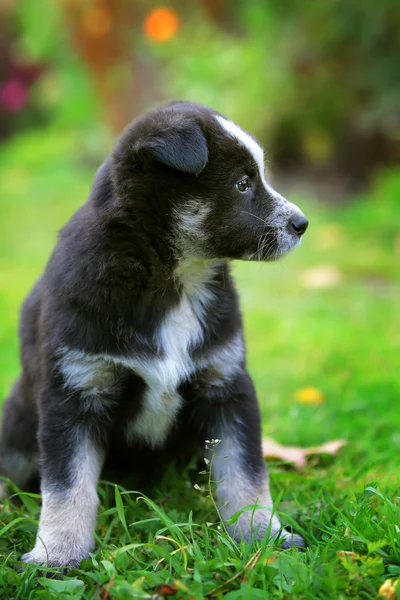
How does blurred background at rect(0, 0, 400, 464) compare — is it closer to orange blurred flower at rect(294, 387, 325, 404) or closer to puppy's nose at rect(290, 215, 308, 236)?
orange blurred flower at rect(294, 387, 325, 404)

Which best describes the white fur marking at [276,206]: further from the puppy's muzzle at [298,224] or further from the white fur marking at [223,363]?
the white fur marking at [223,363]

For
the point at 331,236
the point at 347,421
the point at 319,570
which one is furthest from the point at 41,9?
the point at 319,570

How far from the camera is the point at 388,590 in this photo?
2.25 m

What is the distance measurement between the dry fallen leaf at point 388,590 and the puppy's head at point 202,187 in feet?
4.41

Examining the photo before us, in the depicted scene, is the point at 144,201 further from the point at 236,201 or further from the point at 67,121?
the point at 67,121

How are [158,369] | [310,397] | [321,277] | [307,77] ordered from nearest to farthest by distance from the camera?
1. [158,369]
2. [310,397]
3. [321,277]
4. [307,77]

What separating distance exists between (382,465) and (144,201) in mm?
1804

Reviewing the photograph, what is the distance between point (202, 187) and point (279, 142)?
7670 mm

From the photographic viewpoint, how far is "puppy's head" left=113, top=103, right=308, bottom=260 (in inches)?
108

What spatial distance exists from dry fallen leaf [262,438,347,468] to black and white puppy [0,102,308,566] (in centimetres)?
67

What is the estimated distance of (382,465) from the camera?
363 cm

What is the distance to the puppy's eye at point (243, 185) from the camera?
297 cm

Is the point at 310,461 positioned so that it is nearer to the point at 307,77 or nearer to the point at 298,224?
the point at 298,224

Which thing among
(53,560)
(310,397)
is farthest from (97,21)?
(53,560)
